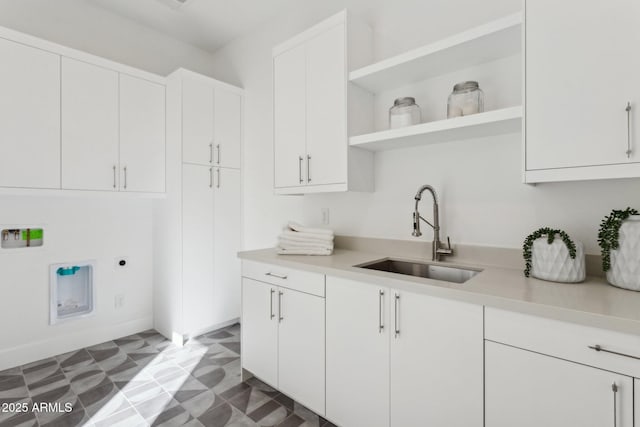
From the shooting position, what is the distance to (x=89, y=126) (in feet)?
7.88

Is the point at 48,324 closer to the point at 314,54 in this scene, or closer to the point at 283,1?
the point at 314,54

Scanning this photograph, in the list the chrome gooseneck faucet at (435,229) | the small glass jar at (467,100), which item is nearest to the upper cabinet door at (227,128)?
the chrome gooseneck faucet at (435,229)

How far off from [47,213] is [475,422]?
3.08m

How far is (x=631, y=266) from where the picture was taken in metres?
1.15

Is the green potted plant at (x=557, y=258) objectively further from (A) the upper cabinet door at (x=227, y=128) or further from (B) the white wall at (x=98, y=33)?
(B) the white wall at (x=98, y=33)

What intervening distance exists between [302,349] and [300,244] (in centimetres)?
64

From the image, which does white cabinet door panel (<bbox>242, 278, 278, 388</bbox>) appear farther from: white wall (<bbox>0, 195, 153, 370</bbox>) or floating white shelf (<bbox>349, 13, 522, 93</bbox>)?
white wall (<bbox>0, 195, 153, 370</bbox>)

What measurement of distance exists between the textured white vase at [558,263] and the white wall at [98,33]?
3.43 meters

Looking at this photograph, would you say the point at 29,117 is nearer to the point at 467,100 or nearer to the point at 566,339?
the point at 467,100

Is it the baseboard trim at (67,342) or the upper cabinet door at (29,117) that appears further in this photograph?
the baseboard trim at (67,342)

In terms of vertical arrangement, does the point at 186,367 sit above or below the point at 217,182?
below

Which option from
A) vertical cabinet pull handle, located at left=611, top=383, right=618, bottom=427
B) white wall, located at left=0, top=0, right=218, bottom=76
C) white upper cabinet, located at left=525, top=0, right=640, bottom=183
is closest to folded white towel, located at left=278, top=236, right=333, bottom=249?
white upper cabinet, located at left=525, top=0, right=640, bottom=183

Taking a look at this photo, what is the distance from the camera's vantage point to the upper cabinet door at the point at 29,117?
2.04 metres

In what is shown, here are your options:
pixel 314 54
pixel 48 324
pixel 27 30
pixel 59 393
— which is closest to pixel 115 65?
pixel 27 30
